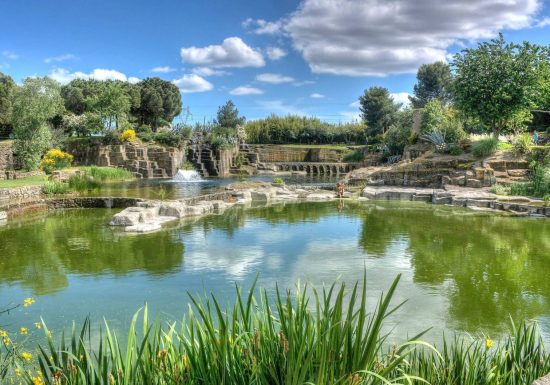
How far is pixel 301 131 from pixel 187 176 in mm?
24782

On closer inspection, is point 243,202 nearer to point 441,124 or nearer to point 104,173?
point 104,173

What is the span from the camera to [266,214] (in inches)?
597

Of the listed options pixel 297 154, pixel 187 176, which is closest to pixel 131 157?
pixel 187 176

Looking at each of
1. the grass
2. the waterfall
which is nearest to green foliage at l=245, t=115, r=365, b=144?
the waterfall

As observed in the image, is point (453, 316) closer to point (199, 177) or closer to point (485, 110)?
point (485, 110)

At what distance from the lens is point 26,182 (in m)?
19.5

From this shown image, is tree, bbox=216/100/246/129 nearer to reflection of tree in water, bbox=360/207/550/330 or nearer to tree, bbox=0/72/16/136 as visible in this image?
tree, bbox=0/72/16/136

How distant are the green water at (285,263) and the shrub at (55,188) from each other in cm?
436

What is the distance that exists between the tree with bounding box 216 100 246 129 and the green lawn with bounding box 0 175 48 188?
37.2 meters

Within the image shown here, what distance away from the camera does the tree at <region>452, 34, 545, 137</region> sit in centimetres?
2127

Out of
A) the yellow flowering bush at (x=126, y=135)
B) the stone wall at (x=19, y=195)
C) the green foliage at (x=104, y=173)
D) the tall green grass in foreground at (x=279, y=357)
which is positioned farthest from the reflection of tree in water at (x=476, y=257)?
the yellow flowering bush at (x=126, y=135)

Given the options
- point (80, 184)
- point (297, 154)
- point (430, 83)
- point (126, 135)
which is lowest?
point (80, 184)

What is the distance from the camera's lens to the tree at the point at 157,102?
45.2m

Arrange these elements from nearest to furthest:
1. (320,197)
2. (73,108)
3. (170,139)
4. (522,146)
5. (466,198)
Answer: (466,198) → (320,197) → (522,146) → (170,139) → (73,108)
